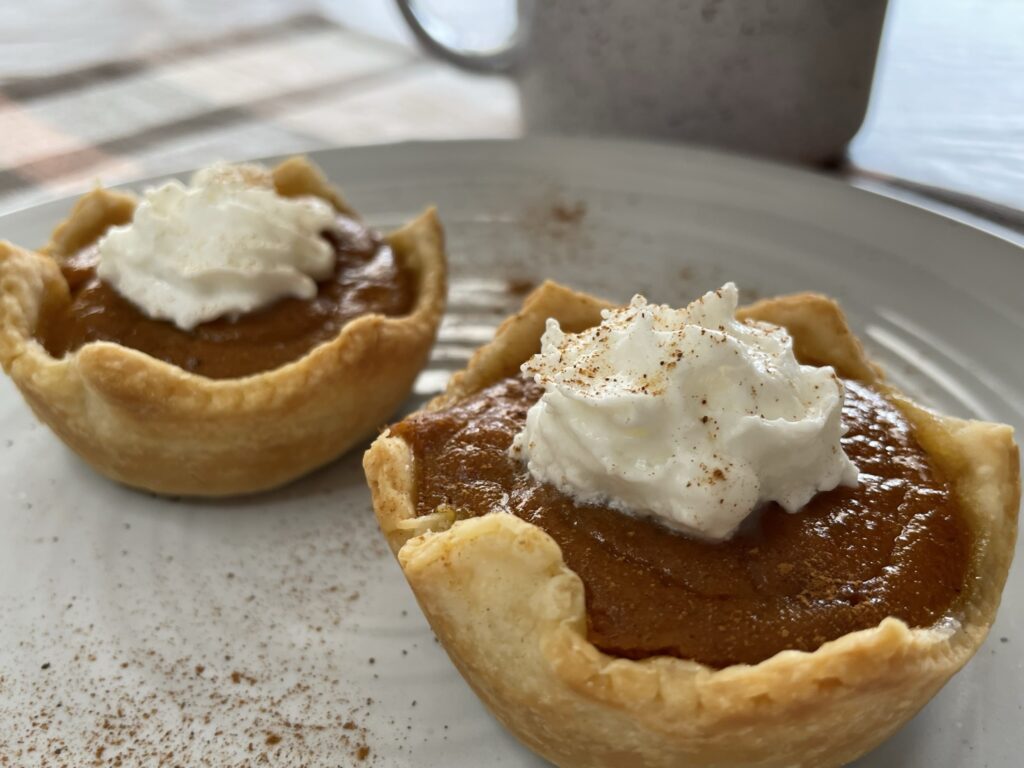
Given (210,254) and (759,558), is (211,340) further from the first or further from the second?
(759,558)

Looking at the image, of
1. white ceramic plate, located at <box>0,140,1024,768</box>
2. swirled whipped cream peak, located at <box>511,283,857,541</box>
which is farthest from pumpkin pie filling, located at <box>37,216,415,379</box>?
swirled whipped cream peak, located at <box>511,283,857,541</box>

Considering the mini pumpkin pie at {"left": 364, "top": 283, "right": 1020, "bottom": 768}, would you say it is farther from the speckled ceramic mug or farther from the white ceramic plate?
the speckled ceramic mug

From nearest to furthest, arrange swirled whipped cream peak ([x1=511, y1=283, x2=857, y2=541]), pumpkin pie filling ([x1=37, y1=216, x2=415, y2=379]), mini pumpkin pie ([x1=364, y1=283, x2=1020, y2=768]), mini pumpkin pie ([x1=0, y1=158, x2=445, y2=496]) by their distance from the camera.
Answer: mini pumpkin pie ([x1=364, y1=283, x2=1020, y2=768]), swirled whipped cream peak ([x1=511, y1=283, x2=857, y2=541]), mini pumpkin pie ([x1=0, y1=158, x2=445, y2=496]), pumpkin pie filling ([x1=37, y1=216, x2=415, y2=379])

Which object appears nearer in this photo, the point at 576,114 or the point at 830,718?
the point at 830,718

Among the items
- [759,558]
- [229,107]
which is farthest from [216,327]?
[229,107]

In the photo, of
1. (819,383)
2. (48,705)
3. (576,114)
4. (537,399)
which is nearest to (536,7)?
(576,114)

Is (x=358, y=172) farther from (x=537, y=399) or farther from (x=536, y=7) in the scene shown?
(x=537, y=399)
